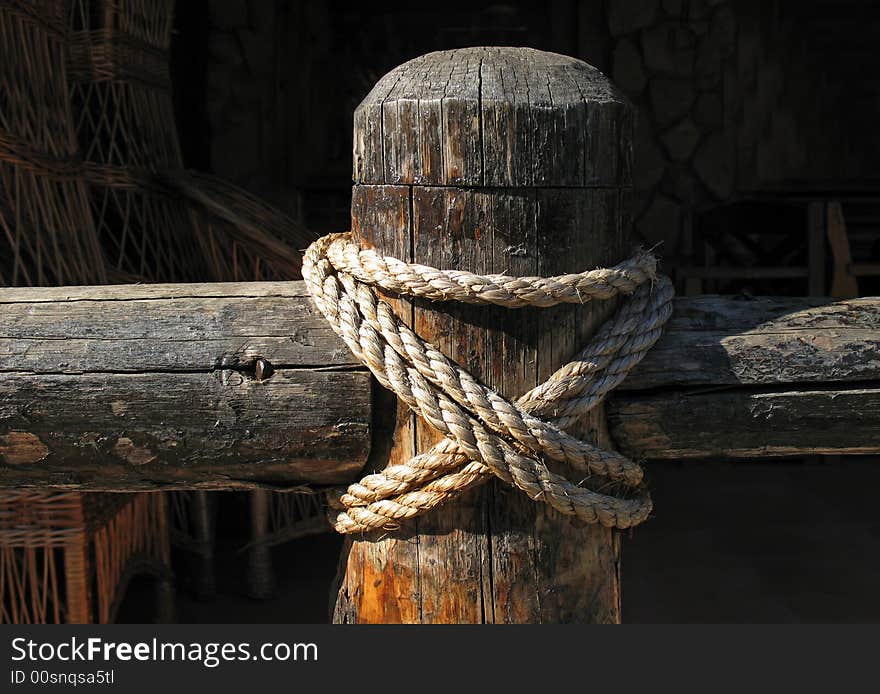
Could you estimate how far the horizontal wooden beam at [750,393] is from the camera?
1.30m

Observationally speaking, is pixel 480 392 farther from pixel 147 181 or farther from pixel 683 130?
pixel 683 130

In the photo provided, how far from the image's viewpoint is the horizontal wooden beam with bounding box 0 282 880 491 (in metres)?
1.26

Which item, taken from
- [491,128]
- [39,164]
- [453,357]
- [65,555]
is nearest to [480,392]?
[453,357]

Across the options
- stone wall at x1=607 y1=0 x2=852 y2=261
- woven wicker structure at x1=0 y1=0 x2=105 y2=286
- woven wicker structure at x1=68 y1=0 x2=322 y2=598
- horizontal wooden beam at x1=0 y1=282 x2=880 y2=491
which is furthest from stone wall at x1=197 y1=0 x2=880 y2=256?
horizontal wooden beam at x1=0 y1=282 x2=880 y2=491

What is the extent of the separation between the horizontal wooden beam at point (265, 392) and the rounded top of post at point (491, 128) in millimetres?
238

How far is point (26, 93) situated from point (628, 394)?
1.80 metres

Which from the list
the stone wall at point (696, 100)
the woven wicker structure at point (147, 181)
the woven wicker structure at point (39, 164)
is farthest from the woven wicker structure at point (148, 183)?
the stone wall at point (696, 100)

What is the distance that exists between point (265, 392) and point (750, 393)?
2.04 ft

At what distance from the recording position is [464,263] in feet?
3.93

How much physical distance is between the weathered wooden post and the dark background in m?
2.35

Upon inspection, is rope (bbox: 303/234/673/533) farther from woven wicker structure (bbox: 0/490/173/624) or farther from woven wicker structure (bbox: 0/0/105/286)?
woven wicker structure (bbox: 0/0/105/286)

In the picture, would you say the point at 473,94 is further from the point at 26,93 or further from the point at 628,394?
the point at 26,93

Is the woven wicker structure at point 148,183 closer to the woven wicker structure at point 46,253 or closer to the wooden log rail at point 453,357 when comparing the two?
the woven wicker structure at point 46,253

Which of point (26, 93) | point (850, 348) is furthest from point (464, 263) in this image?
point (26, 93)
